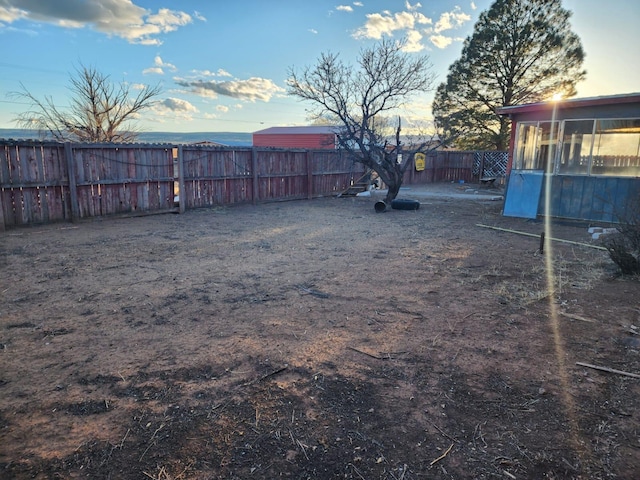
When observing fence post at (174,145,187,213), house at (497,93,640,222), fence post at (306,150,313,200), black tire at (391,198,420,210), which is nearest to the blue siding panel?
house at (497,93,640,222)

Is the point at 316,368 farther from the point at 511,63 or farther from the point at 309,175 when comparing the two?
the point at 511,63

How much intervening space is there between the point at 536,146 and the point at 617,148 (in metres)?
1.72

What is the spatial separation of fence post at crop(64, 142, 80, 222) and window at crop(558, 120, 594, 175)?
36.2 ft

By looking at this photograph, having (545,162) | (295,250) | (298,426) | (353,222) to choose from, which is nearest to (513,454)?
(298,426)

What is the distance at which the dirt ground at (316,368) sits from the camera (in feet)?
6.69

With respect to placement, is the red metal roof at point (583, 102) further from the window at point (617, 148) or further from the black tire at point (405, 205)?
the black tire at point (405, 205)

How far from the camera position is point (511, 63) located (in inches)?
837

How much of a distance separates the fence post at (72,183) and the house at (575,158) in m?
10.2

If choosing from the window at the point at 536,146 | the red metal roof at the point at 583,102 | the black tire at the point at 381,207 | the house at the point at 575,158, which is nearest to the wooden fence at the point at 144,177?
the black tire at the point at 381,207

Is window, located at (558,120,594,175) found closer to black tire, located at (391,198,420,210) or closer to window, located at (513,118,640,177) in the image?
window, located at (513,118,640,177)

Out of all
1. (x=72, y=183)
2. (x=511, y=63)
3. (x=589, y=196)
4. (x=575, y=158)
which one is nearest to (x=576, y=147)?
(x=575, y=158)

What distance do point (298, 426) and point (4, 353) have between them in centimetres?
233

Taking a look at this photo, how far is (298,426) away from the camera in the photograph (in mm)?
2266

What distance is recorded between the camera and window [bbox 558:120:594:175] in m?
9.45
